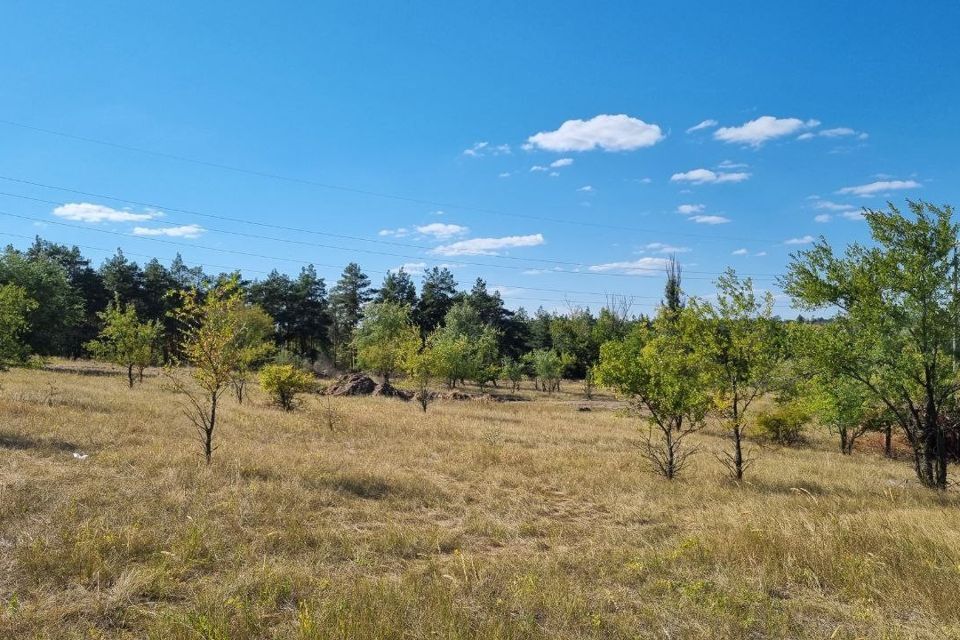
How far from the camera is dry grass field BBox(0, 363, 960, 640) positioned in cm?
535

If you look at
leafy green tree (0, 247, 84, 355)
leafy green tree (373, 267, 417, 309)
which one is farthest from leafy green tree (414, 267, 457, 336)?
leafy green tree (0, 247, 84, 355)

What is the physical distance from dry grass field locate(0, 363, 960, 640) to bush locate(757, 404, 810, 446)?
1154 cm

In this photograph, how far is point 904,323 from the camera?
13633 mm

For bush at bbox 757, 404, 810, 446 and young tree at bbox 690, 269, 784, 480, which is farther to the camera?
bush at bbox 757, 404, 810, 446

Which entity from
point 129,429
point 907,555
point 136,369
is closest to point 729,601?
point 907,555

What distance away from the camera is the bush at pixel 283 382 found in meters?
25.6

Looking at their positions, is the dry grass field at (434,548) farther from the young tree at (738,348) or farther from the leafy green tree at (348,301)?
the leafy green tree at (348,301)

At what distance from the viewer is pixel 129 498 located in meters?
8.88

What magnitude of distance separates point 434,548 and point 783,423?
24.8 metres

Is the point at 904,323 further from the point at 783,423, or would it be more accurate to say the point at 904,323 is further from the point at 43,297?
the point at 43,297

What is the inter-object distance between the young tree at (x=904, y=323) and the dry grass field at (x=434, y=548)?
255cm

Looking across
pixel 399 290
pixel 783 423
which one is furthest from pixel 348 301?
pixel 783 423

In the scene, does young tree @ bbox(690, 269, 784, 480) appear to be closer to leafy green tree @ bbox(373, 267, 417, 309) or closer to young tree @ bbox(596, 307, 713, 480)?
young tree @ bbox(596, 307, 713, 480)

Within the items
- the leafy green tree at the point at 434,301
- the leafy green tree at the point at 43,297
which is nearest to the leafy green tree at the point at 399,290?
the leafy green tree at the point at 434,301
